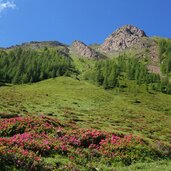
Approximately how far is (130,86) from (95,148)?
137298 mm

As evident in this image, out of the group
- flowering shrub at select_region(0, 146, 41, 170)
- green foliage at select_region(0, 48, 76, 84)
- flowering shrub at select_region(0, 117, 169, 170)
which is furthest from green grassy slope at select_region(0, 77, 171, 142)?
flowering shrub at select_region(0, 146, 41, 170)

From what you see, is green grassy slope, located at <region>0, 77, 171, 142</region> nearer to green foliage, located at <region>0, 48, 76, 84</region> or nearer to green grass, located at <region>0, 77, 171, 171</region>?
green grass, located at <region>0, 77, 171, 171</region>

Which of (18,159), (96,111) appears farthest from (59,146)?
(96,111)

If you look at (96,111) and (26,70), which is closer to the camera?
(96,111)

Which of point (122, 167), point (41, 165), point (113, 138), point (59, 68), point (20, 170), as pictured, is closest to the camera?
point (20, 170)

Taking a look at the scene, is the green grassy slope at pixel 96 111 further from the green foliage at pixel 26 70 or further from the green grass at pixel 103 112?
the green foliage at pixel 26 70

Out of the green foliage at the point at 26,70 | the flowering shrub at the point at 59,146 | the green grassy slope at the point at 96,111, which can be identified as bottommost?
the green grassy slope at the point at 96,111

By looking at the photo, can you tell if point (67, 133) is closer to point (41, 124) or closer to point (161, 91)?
point (41, 124)

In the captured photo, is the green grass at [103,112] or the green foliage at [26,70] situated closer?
the green grass at [103,112]

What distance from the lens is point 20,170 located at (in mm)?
17047

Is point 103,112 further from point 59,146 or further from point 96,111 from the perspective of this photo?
point 59,146

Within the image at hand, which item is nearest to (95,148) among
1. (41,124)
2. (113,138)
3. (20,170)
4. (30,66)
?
(113,138)

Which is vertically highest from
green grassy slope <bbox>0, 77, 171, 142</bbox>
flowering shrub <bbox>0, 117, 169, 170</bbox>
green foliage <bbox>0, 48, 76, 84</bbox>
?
green foliage <bbox>0, 48, 76, 84</bbox>

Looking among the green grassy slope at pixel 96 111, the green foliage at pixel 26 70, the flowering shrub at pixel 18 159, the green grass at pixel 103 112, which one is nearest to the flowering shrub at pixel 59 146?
the flowering shrub at pixel 18 159
